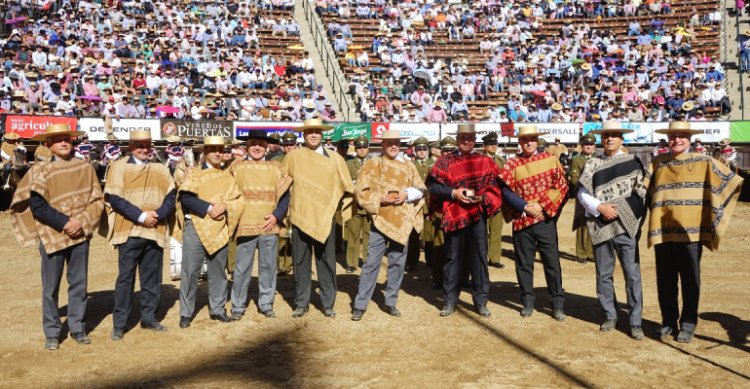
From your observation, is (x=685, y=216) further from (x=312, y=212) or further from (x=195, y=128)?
(x=195, y=128)

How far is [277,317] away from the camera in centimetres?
751

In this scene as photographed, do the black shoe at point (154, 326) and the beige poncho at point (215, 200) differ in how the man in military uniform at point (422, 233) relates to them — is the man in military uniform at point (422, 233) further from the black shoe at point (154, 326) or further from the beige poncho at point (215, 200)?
the black shoe at point (154, 326)

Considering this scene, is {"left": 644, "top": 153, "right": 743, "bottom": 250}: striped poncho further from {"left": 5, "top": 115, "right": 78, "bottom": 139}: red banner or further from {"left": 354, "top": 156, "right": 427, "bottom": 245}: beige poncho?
{"left": 5, "top": 115, "right": 78, "bottom": 139}: red banner

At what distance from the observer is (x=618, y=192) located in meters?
6.88

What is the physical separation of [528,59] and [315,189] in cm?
2461

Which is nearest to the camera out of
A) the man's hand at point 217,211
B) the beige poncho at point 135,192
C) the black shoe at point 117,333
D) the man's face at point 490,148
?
the black shoe at point 117,333

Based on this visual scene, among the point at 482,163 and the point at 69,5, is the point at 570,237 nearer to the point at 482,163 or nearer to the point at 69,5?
the point at 482,163

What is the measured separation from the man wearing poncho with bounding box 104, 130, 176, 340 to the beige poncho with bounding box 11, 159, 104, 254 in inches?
8.1

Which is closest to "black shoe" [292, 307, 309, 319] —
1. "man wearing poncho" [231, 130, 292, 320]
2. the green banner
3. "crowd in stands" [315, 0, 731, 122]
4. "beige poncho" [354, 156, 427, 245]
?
"man wearing poncho" [231, 130, 292, 320]

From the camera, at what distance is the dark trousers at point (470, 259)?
754cm

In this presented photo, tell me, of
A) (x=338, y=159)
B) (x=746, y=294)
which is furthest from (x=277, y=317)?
(x=746, y=294)

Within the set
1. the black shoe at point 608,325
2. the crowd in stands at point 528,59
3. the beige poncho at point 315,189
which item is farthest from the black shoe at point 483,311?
the crowd in stands at point 528,59

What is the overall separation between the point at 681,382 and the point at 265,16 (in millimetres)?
28670

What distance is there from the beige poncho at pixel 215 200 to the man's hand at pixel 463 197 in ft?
7.11
